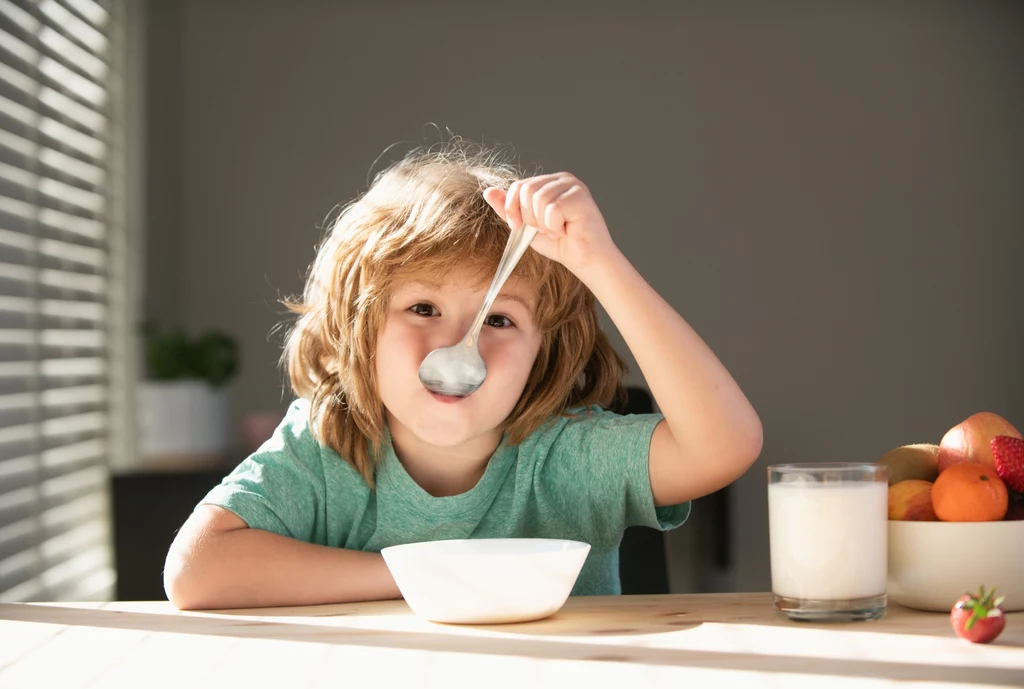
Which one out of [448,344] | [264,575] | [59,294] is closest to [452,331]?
[448,344]

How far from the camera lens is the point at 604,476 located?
103 cm

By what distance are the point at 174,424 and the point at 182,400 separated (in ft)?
0.19

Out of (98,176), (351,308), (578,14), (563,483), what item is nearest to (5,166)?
(98,176)

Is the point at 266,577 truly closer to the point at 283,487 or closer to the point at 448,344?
the point at 283,487

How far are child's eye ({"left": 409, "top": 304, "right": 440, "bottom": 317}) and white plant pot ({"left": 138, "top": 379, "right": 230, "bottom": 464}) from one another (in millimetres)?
1584

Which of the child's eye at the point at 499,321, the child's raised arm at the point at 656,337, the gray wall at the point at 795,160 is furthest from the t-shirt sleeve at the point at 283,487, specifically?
the gray wall at the point at 795,160

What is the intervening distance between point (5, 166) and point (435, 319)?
1216mm

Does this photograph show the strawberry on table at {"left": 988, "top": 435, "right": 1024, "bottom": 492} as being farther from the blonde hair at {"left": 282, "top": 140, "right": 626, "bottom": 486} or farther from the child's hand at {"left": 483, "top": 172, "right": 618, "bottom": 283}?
the blonde hair at {"left": 282, "top": 140, "right": 626, "bottom": 486}

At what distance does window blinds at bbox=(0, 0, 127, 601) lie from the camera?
1.90m

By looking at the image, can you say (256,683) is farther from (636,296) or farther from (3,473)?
(3,473)

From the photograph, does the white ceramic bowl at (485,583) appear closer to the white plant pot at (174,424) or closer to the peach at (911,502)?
the peach at (911,502)

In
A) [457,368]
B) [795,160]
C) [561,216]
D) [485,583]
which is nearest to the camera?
[485,583]

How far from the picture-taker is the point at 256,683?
0.60 meters

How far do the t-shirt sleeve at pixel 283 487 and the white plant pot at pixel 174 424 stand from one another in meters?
1.42
